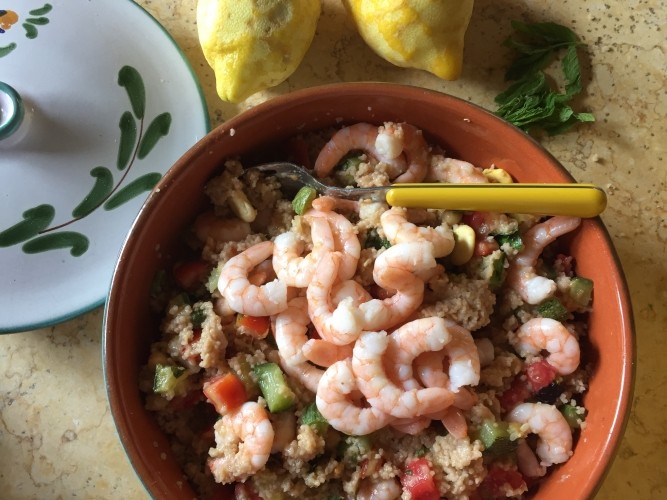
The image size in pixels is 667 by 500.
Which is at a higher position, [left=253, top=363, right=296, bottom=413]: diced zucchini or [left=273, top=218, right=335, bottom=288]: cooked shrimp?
[left=273, top=218, right=335, bottom=288]: cooked shrimp

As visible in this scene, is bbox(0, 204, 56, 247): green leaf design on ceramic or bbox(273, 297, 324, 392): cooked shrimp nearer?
bbox(273, 297, 324, 392): cooked shrimp

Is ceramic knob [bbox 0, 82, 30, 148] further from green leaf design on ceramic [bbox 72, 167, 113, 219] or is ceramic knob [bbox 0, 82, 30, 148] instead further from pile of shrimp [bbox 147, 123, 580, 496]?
pile of shrimp [bbox 147, 123, 580, 496]

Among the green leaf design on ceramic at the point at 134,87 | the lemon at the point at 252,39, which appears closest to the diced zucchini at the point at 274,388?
the lemon at the point at 252,39

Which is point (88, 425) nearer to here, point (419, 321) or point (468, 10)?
point (419, 321)

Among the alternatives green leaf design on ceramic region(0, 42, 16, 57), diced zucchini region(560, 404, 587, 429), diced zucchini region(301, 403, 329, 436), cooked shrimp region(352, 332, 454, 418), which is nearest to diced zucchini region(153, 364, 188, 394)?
diced zucchini region(301, 403, 329, 436)

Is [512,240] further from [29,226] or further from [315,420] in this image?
[29,226]

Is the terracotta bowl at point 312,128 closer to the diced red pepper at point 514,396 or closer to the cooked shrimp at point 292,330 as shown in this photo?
the diced red pepper at point 514,396
